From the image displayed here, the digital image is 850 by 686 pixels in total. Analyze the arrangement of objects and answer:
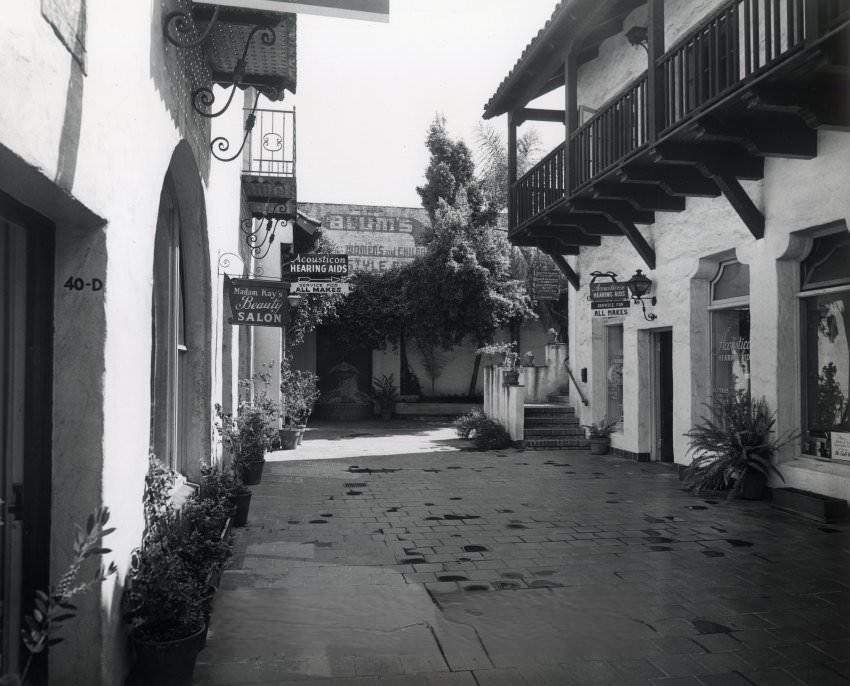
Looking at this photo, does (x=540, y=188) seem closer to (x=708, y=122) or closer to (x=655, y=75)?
(x=655, y=75)

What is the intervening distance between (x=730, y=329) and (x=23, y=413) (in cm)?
887

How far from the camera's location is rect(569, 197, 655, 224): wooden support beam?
35.2ft

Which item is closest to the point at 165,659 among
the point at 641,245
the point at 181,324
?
the point at 181,324

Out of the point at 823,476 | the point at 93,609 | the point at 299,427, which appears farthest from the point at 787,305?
the point at 299,427

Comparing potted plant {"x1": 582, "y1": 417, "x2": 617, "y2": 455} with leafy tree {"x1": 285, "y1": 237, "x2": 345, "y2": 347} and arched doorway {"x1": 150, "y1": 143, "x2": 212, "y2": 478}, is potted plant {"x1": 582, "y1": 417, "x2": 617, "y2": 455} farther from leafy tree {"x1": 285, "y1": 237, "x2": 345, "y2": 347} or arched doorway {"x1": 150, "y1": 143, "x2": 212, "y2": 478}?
arched doorway {"x1": 150, "y1": 143, "x2": 212, "y2": 478}

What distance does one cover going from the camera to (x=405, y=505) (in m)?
8.09

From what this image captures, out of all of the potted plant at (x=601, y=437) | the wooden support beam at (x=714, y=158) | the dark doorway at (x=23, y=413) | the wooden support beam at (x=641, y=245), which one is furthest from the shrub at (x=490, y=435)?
the dark doorway at (x=23, y=413)

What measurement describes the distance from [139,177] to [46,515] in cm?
172

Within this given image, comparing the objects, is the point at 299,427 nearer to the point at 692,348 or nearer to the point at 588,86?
the point at 692,348

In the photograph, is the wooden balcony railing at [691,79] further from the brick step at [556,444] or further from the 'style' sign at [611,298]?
the brick step at [556,444]

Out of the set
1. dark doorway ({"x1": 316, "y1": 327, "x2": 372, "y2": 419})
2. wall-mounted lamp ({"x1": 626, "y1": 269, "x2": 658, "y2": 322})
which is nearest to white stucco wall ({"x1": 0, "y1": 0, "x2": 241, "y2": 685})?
wall-mounted lamp ({"x1": 626, "y1": 269, "x2": 658, "y2": 322})

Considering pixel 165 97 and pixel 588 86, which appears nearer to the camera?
pixel 165 97

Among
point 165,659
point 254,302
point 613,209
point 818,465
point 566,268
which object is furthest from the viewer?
point 566,268

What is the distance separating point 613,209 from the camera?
10805mm
